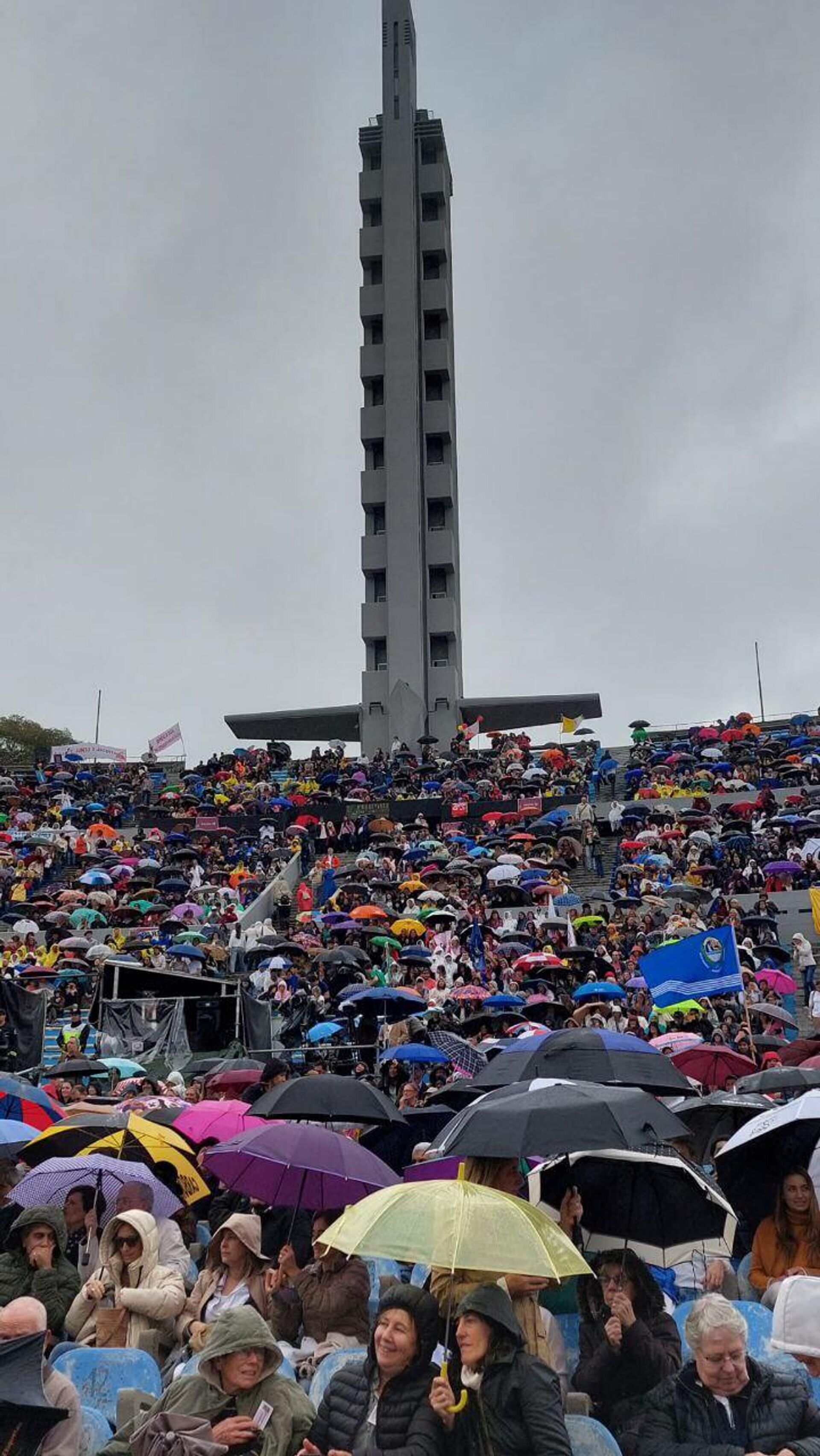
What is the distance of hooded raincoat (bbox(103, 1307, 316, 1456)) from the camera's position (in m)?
4.96

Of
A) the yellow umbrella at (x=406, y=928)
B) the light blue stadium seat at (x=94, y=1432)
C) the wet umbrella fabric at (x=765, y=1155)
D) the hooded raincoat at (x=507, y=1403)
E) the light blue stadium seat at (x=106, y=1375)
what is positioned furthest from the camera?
the yellow umbrella at (x=406, y=928)

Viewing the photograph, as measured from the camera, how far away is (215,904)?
2997 centimetres

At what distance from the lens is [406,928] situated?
24.8 m

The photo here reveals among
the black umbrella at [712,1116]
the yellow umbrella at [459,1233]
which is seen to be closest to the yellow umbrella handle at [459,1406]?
the yellow umbrella at [459,1233]

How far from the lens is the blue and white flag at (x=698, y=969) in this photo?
15500 millimetres

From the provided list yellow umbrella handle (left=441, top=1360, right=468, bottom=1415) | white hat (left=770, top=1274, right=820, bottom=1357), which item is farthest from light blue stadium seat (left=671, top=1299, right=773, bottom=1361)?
yellow umbrella handle (left=441, top=1360, right=468, bottom=1415)

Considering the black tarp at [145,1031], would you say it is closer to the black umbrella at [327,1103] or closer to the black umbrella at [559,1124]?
the black umbrella at [327,1103]

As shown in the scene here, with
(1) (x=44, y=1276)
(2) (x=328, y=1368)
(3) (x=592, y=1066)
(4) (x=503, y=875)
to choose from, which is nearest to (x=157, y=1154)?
(1) (x=44, y=1276)

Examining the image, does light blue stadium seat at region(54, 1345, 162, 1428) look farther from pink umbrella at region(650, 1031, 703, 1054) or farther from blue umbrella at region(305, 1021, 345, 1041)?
blue umbrella at region(305, 1021, 345, 1041)

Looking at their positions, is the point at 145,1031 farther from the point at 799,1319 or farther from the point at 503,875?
the point at 799,1319

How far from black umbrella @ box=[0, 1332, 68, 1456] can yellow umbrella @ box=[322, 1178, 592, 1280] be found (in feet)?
4.33

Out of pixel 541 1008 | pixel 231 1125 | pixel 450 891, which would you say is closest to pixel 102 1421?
pixel 231 1125

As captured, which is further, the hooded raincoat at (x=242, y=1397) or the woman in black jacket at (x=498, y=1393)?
the hooded raincoat at (x=242, y=1397)

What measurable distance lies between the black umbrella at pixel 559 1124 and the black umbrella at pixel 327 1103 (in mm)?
1453
